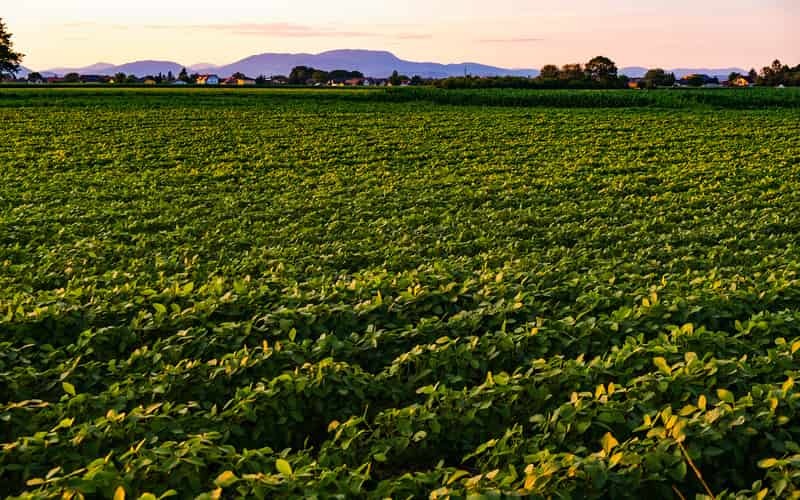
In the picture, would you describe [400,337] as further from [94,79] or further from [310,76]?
[94,79]

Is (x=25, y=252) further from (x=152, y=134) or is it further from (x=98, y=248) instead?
(x=152, y=134)

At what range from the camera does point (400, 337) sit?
6941 millimetres

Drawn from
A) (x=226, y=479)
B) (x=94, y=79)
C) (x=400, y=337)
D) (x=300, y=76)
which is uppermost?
(x=300, y=76)

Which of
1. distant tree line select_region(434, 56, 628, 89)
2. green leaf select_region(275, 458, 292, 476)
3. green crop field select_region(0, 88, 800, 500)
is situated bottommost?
green crop field select_region(0, 88, 800, 500)

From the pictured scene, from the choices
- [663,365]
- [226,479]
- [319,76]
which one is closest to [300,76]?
[319,76]

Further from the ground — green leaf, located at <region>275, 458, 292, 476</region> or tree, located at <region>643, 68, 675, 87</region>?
tree, located at <region>643, 68, 675, 87</region>

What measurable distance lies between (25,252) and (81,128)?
24107 mm

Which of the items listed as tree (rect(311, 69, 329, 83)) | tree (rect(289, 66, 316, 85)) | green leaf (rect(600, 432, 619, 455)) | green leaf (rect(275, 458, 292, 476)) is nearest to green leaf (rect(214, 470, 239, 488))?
green leaf (rect(275, 458, 292, 476))

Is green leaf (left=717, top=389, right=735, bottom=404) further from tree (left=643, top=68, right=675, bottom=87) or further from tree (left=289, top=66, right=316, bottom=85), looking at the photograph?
tree (left=289, top=66, right=316, bottom=85)

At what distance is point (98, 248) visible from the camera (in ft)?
35.6

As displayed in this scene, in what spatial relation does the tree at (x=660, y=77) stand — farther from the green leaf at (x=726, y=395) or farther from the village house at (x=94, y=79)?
the green leaf at (x=726, y=395)

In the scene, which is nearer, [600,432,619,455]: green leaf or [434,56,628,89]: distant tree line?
[600,432,619,455]: green leaf

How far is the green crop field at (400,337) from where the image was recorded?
4.52 meters

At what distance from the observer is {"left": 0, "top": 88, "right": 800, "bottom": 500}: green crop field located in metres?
4.52
